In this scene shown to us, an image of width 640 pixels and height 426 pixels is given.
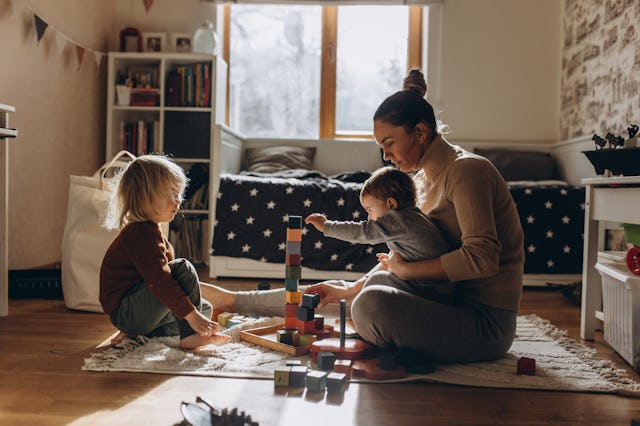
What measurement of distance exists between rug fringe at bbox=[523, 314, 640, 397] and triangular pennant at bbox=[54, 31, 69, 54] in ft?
9.01

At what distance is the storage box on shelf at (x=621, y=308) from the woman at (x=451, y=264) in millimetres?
326

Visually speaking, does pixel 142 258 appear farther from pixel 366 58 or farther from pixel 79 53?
pixel 366 58

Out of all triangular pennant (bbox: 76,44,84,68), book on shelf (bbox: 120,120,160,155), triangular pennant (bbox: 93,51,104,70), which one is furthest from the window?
triangular pennant (bbox: 76,44,84,68)

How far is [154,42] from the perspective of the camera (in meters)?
3.87

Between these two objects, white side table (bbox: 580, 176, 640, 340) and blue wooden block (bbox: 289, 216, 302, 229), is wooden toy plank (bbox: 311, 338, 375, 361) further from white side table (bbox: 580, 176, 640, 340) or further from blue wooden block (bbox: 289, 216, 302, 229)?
white side table (bbox: 580, 176, 640, 340)

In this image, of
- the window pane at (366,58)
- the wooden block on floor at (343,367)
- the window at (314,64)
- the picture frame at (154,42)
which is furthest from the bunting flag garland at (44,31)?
the wooden block on floor at (343,367)

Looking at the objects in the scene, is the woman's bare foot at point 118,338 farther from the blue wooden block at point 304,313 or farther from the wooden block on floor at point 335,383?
the wooden block on floor at point 335,383

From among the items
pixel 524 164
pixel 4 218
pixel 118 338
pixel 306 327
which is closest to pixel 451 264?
pixel 306 327

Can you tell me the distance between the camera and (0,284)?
2049 mm

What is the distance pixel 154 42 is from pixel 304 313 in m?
2.79

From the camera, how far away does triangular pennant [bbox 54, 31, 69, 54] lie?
3234mm

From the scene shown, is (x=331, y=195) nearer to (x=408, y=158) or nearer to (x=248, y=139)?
(x=248, y=139)

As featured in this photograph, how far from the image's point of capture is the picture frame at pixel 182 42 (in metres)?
3.88

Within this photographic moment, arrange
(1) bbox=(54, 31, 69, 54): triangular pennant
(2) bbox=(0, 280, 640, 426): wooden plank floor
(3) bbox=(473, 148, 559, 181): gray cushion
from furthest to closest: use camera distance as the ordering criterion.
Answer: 1. (3) bbox=(473, 148, 559, 181): gray cushion
2. (1) bbox=(54, 31, 69, 54): triangular pennant
3. (2) bbox=(0, 280, 640, 426): wooden plank floor
